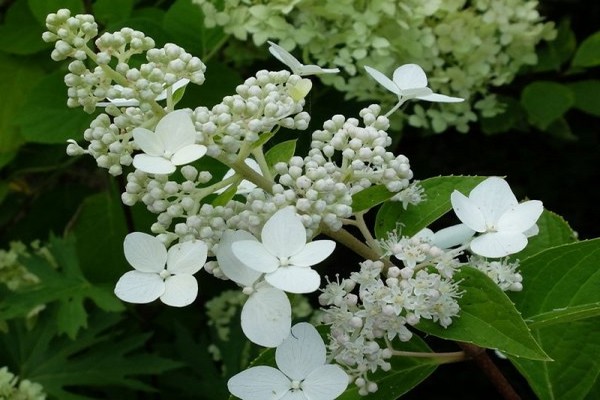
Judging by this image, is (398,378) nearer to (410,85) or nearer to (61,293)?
(410,85)

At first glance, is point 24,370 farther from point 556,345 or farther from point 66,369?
point 556,345

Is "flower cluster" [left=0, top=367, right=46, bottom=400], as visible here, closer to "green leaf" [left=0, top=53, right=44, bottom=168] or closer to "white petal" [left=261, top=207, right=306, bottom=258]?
"green leaf" [left=0, top=53, right=44, bottom=168]

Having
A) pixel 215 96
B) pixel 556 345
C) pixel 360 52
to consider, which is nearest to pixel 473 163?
pixel 360 52

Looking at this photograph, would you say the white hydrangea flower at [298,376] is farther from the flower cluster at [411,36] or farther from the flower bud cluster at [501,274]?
the flower cluster at [411,36]

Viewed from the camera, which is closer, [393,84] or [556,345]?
[393,84]

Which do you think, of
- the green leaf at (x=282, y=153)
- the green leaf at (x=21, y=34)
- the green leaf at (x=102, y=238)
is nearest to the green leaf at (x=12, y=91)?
the green leaf at (x=21, y=34)

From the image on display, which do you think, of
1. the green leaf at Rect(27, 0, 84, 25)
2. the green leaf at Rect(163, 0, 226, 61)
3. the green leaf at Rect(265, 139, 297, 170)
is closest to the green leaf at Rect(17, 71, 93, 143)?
the green leaf at Rect(27, 0, 84, 25)

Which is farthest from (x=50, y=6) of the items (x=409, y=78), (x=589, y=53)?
(x=589, y=53)
